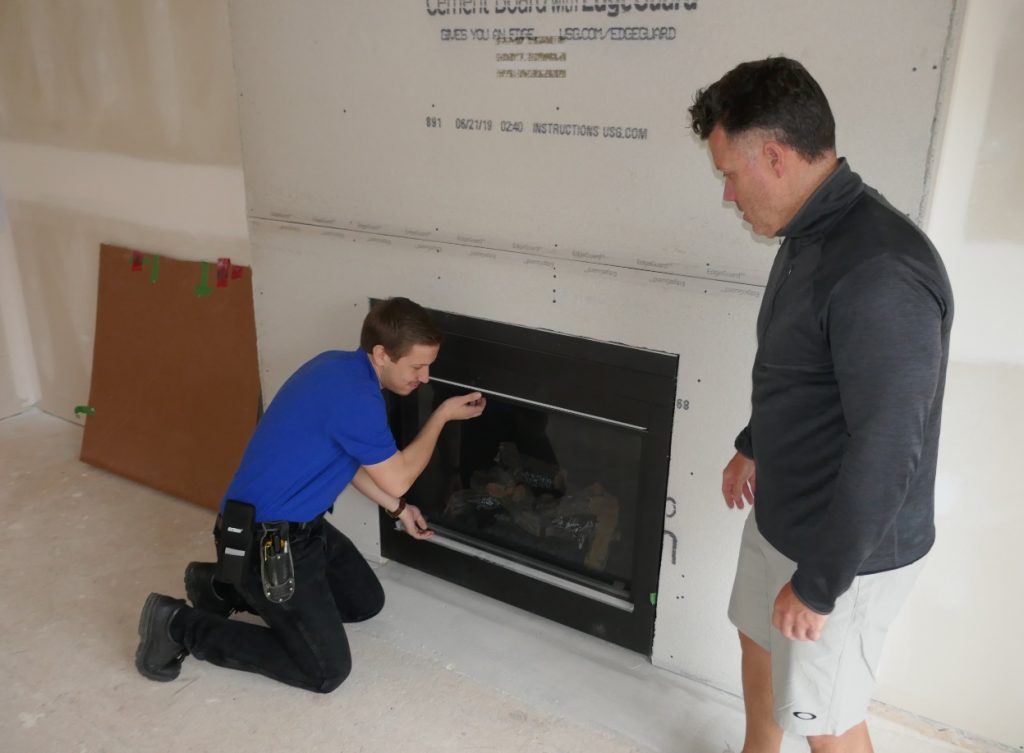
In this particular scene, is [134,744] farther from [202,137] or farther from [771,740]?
[202,137]

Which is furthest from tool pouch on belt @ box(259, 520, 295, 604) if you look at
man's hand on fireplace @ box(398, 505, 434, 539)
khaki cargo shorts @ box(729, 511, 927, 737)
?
khaki cargo shorts @ box(729, 511, 927, 737)

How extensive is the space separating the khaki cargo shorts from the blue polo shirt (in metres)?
1.05

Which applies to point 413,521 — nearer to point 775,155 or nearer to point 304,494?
point 304,494

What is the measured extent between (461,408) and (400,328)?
1.12ft

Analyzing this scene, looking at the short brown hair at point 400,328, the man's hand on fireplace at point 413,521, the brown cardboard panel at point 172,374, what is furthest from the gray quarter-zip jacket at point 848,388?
the brown cardboard panel at point 172,374

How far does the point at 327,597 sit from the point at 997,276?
1820 mm

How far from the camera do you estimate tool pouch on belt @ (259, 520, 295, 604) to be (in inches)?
85.3

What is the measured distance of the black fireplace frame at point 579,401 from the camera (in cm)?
215

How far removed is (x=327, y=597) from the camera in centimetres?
229

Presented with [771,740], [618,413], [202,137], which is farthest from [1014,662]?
[202,137]

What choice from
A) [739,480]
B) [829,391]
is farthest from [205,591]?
[829,391]

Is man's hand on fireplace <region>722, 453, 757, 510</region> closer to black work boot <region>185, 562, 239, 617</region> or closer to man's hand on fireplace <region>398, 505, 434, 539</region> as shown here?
man's hand on fireplace <region>398, 505, 434, 539</region>

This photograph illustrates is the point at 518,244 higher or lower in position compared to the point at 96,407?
higher

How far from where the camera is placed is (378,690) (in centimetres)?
226
